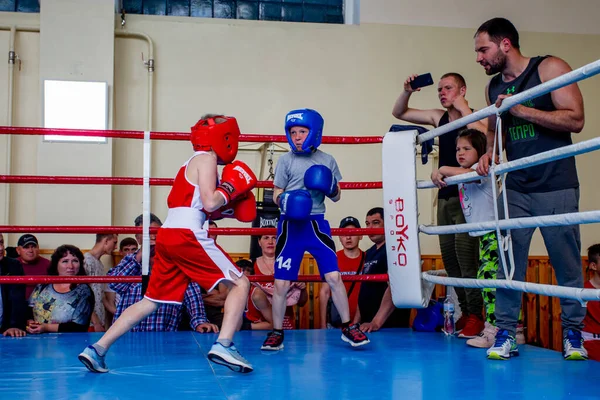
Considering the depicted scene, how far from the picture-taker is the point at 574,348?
8.67 ft

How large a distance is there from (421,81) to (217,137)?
130 cm

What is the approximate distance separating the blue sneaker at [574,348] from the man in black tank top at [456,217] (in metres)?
0.67

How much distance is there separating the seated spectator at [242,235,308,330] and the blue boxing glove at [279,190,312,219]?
1.06 meters

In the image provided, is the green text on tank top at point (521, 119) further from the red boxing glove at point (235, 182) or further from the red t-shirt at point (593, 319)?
the red t-shirt at point (593, 319)

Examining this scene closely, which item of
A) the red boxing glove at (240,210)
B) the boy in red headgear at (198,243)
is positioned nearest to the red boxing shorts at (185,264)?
the boy in red headgear at (198,243)

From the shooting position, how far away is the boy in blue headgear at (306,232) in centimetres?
299

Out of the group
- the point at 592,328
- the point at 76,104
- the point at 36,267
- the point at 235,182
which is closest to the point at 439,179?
the point at 235,182

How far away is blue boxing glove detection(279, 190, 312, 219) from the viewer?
2883 mm

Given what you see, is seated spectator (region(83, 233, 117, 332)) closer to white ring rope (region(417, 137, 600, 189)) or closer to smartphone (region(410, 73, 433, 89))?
smartphone (region(410, 73, 433, 89))

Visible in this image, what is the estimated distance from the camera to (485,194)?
9.93 ft

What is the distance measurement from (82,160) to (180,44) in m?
1.44

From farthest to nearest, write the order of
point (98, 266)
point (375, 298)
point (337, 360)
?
point (98, 266) < point (375, 298) < point (337, 360)

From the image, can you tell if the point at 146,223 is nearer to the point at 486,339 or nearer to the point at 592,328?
the point at 486,339

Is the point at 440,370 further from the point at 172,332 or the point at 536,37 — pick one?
the point at 536,37
